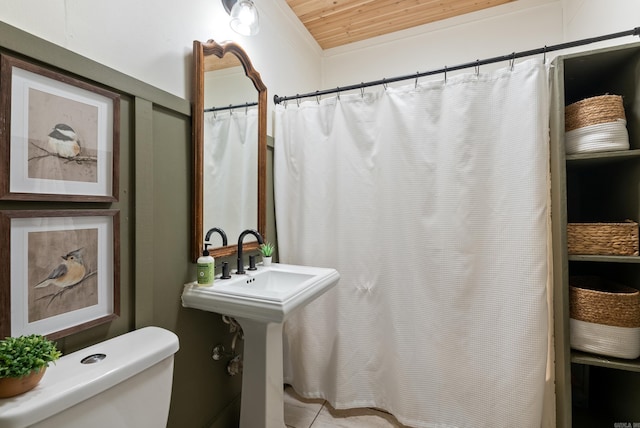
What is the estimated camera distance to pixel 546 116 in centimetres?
131

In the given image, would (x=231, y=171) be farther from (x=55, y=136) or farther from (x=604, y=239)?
(x=604, y=239)

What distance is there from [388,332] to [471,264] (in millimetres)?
590

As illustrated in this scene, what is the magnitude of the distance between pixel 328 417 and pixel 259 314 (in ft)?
3.34

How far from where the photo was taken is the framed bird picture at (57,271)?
72 cm

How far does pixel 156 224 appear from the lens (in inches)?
42.6

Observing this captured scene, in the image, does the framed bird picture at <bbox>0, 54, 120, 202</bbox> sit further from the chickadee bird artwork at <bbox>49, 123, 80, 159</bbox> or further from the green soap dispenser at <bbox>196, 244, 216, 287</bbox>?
the green soap dispenser at <bbox>196, 244, 216, 287</bbox>

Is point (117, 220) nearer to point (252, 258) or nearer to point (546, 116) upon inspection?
point (252, 258)

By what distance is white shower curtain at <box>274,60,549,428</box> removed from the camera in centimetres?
133

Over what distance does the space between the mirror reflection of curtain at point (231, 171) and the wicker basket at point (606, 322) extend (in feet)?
5.28

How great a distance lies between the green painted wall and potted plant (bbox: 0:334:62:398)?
0.25m

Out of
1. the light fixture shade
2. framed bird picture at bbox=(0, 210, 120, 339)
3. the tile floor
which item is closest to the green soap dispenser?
framed bird picture at bbox=(0, 210, 120, 339)

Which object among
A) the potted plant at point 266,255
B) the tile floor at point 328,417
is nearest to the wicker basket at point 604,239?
the tile floor at point 328,417

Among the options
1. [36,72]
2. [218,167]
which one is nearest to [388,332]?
[218,167]

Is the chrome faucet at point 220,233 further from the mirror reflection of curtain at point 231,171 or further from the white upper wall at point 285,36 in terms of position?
the white upper wall at point 285,36
